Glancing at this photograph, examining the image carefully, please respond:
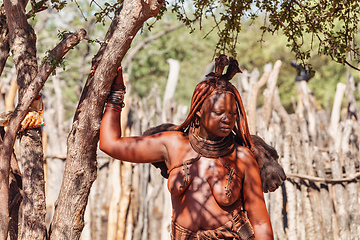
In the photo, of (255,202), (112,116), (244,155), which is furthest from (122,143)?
(255,202)

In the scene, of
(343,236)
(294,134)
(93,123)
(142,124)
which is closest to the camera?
(93,123)

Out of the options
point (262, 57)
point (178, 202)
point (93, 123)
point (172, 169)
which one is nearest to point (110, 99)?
point (93, 123)

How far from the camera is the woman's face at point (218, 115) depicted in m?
2.71

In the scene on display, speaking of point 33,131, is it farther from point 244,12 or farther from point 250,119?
point 250,119

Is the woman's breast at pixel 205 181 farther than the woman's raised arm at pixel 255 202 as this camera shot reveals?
No

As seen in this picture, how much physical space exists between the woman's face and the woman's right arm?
0.27 meters

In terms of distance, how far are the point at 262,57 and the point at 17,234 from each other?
17.8 meters

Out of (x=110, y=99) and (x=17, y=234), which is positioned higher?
(x=110, y=99)

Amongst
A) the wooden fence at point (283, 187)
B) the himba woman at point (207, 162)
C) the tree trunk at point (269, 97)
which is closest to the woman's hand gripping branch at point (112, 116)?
the himba woman at point (207, 162)

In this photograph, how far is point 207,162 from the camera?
279 centimetres

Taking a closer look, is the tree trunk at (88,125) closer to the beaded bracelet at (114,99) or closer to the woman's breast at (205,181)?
the beaded bracelet at (114,99)

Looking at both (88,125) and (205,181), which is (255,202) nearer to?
(205,181)

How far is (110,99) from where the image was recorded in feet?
8.89

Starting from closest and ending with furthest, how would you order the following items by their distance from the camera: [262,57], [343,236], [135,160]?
[135,160], [343,236], [262,57]
